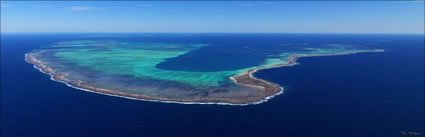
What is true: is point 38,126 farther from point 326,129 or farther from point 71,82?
point 326,129

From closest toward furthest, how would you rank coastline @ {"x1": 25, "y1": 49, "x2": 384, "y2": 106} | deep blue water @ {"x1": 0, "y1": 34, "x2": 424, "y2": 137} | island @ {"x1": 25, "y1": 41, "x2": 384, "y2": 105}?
deep blue water @ {"x1": 0, "y1": 34, "x2": 424, "y2": 137}
coastline @ {"x1": 25, "y1": 49, "x2": 384, "y2": 106}
island @ {"x1": 25, "y1": 41, "x2": 384, "y2": 105}

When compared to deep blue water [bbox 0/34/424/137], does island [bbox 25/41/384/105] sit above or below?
above

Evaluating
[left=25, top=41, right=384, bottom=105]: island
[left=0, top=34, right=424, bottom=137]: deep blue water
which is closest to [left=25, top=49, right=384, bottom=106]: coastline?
[left=25, top=41, right=384, bottom=105]: island

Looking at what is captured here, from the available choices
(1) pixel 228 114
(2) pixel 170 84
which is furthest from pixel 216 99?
(2) pixel 170 84

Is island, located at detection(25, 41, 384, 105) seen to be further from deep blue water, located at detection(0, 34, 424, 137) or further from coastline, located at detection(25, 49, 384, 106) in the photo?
deep blue water, located at detection(0, 34, 424, 137)

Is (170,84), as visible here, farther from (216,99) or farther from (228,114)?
(228,114)

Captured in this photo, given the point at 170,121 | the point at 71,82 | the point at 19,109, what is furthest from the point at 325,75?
the point at 19,109

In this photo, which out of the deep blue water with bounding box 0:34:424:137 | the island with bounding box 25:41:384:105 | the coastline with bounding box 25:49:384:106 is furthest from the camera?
the island with bounding box 25:41:384:105

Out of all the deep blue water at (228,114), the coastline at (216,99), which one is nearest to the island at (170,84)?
the coastline at (216,99)

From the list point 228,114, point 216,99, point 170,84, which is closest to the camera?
point 228,114

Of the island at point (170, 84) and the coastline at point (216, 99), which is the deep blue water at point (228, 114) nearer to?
the coastline at point (216, 99)

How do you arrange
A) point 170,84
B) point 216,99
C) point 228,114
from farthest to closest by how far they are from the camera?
1. point 170,84
2. point 216,99
3. point 228,114
